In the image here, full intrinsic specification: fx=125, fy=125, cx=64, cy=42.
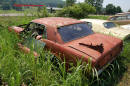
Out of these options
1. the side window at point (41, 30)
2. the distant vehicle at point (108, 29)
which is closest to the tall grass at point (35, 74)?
the side window at point (41, 30)

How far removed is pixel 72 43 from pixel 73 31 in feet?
1.95

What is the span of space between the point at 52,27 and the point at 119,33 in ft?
11.4

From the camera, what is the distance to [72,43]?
311 cm

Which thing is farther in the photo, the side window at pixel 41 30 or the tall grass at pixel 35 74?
the side window at pixel 41 30

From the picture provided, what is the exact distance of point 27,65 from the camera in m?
2.58

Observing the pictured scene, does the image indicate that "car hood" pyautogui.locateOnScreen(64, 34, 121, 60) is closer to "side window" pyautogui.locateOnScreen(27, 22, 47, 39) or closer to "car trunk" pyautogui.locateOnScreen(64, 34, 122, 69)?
"car trunk" pyautogui.locateOnScreen(64, 34, 122, 69)

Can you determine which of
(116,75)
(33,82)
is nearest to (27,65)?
(33,82)

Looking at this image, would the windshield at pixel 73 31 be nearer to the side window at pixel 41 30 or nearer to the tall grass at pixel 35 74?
the side window at pixel 41 30

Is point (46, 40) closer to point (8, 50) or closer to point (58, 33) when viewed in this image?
point (58, 33)

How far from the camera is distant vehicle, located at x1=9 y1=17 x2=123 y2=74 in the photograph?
2.72 metres

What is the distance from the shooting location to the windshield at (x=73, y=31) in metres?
3.31

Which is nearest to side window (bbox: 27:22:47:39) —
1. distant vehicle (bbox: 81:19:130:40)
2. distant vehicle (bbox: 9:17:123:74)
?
distant vehicle (bbox: 9:17:123:74)

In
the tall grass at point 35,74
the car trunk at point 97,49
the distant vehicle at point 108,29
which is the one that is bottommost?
the tall grass at point 35,74

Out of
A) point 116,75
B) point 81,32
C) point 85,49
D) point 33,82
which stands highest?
point 81,32
